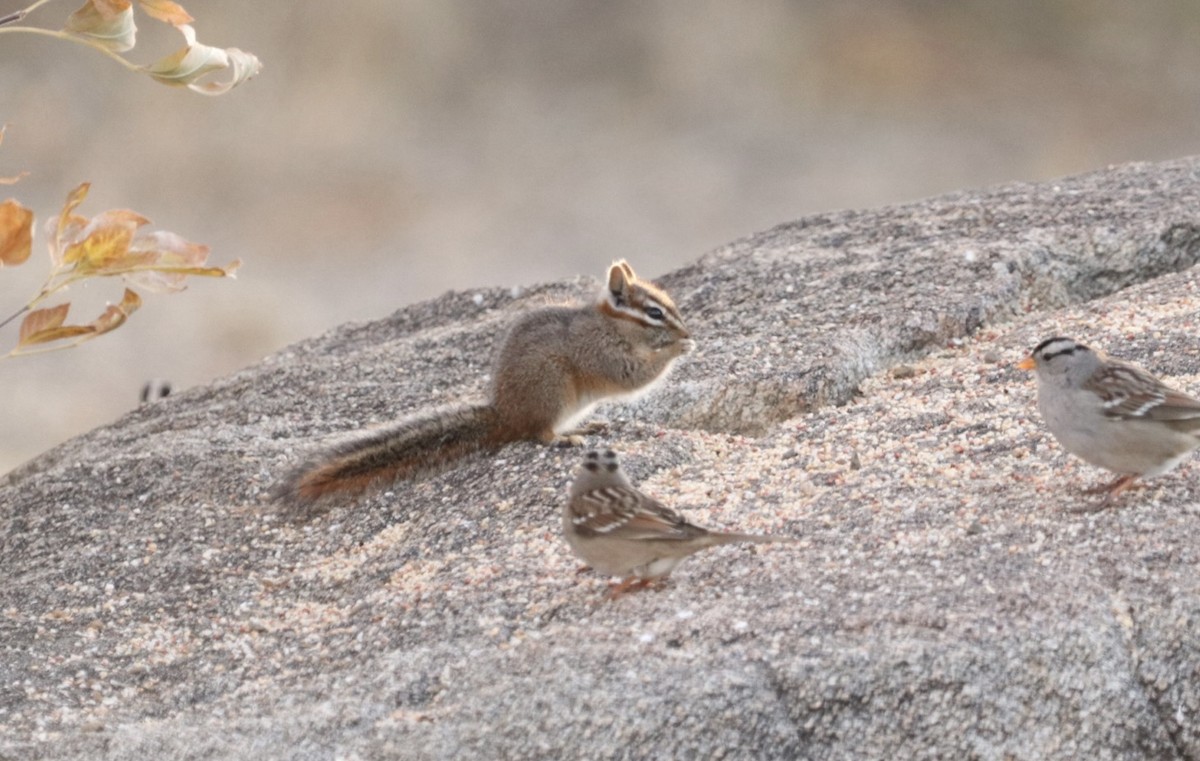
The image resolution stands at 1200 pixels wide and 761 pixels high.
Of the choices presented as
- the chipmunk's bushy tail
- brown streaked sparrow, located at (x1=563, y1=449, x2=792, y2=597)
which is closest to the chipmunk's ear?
the chipmunk's bushy tail

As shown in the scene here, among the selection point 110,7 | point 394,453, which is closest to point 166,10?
point 110,7

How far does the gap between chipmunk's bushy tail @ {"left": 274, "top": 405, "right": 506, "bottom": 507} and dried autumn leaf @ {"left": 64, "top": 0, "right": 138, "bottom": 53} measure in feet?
6.82

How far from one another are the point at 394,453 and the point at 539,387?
56 centimetres

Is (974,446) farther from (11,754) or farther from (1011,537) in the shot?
(11,754)

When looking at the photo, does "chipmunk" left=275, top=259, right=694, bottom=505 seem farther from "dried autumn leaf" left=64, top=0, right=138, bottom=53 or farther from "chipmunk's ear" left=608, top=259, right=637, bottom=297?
"dried autumn leaf" left=64, top=0, right=138, bottom=53

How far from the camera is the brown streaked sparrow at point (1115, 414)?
3885 millimetres

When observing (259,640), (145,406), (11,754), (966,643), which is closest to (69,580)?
(259,640)

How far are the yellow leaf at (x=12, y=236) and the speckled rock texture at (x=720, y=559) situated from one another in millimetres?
1173

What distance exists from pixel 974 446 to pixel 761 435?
96 cm

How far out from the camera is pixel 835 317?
6.08 m

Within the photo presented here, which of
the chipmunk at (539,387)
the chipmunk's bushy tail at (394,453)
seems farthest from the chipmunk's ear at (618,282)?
the chipmunk's bushy tail at (394,453)

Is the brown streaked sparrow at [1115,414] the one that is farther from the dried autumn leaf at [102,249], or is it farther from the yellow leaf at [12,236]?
the yellow leaf at [12,236]

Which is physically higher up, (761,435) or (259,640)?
(761,435)

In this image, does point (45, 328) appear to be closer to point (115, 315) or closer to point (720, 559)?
point (115, 315)
